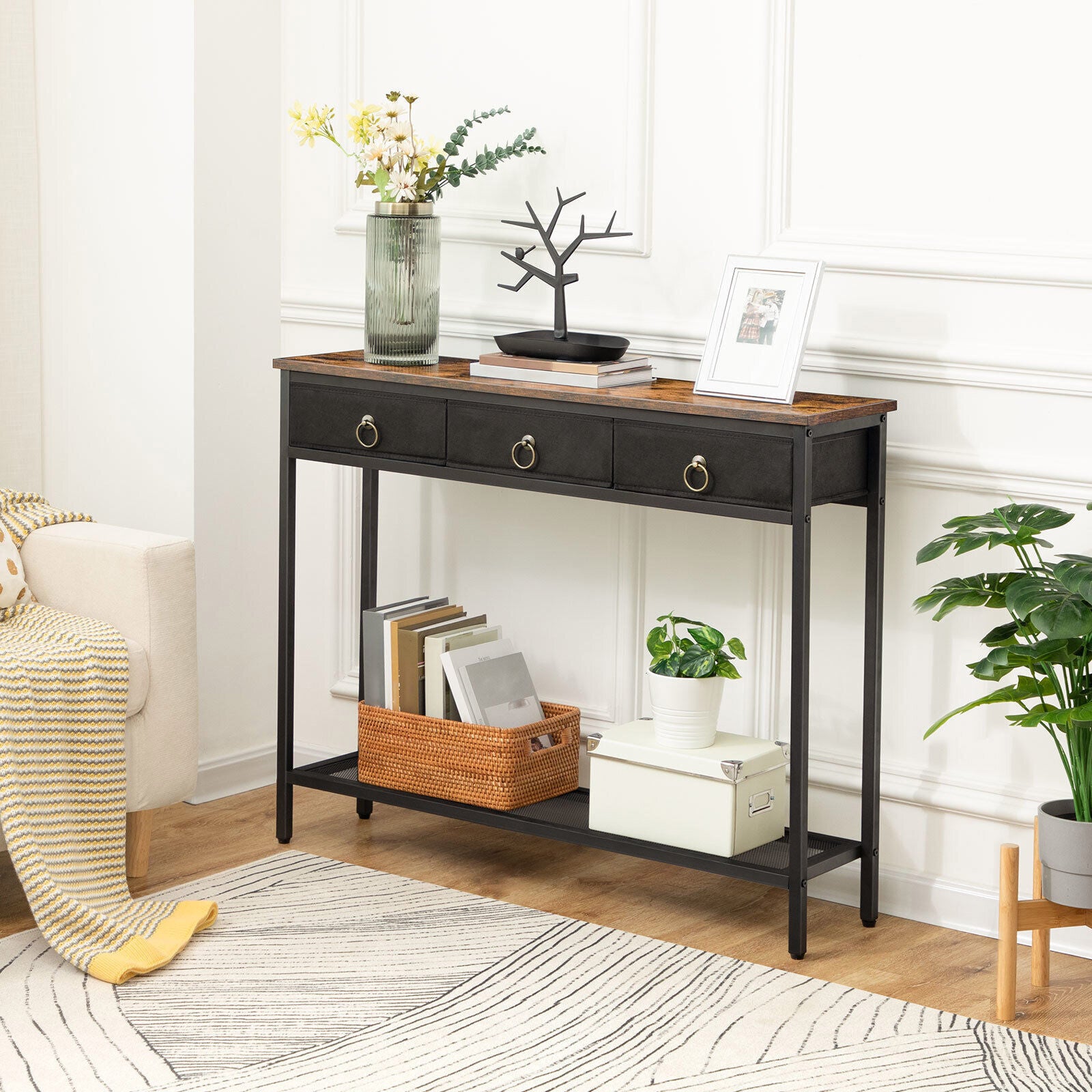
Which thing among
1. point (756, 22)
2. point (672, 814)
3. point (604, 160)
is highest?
point (756, 22)

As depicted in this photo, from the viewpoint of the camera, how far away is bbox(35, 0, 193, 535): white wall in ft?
11.2

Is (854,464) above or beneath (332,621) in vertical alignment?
above

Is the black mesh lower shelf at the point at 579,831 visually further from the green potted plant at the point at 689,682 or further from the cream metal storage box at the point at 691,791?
the green potted plant at the point at 689,682

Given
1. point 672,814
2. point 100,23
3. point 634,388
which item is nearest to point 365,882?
point 672,814

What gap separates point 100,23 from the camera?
3.51 metres

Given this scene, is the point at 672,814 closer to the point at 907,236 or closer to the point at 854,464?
the point at 854,464

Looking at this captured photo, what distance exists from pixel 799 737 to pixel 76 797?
48.0 inches

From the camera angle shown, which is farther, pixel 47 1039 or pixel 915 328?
pixel 915 328

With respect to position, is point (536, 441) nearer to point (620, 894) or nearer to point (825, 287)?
point (825, 287)

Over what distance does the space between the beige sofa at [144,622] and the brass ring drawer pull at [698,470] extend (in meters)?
0.96

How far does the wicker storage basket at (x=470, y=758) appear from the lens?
2992 millimetres

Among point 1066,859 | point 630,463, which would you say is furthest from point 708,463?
point 1066,859

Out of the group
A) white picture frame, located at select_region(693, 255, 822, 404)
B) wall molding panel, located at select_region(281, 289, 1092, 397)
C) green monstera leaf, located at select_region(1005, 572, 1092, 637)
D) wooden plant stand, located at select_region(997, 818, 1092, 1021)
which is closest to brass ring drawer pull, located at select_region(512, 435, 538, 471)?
white picture frame, located at select_region(693, 255, 822, 404)

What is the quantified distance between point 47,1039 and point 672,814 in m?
1.08
